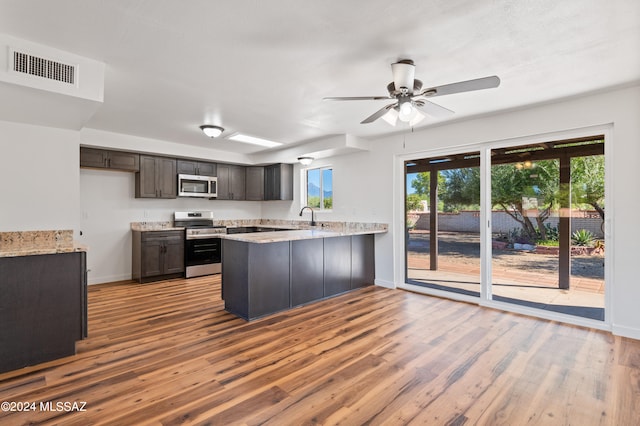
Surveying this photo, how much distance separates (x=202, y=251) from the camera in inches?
223

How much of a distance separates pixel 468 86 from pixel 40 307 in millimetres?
3575

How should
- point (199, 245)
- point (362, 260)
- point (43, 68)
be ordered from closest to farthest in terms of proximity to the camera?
point (43, 68) → point (362, 260) → point (199, 245)

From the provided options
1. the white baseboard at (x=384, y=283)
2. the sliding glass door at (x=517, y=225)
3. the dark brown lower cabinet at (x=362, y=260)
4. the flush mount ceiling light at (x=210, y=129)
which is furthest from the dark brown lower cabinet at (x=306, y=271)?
the flush mount ceiling light at (x=210, y=129)

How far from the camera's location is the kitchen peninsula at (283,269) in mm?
3408

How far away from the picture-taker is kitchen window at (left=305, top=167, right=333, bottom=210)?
5.87m

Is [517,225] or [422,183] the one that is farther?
[422,183]

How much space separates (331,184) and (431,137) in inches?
79.2

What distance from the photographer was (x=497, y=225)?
392cm

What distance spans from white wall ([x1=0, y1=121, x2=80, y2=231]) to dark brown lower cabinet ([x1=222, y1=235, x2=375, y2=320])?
1.75 meters

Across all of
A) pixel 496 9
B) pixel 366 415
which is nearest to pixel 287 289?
pixel 366 415

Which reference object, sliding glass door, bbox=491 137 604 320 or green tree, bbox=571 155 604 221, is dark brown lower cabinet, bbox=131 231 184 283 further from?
green tree, bbox=571 155 604 221

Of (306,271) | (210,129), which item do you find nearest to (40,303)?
(306,271)

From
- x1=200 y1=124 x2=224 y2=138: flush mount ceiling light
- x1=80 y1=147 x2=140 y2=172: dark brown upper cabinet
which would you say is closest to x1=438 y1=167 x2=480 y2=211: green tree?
x1=200 y1=124 x2=224 y2=138: flush mount ceiling light

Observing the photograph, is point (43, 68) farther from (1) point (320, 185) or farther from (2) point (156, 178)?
(1) point (320, 185)
